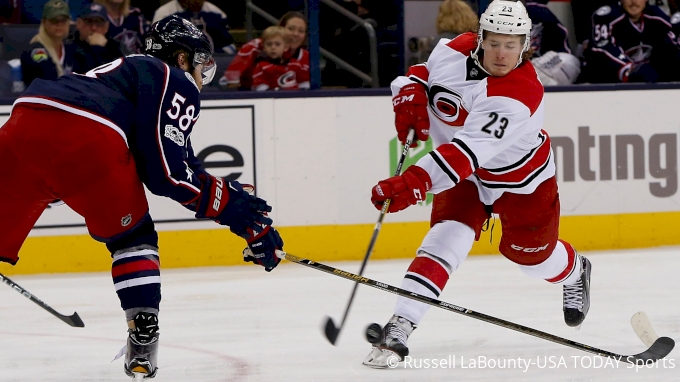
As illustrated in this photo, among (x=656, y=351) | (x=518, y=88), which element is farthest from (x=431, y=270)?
(x=656, y=351)

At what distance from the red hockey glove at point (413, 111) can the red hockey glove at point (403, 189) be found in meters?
0.46

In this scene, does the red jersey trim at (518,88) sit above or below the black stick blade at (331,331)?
above

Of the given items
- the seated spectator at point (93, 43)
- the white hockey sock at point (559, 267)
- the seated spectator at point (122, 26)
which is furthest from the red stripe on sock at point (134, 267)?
the seated spectator at point (122, 26)

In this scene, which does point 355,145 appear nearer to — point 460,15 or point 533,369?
point 460,15

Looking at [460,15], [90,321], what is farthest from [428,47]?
[90,321]

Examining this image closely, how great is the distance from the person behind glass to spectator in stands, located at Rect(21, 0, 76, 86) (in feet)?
2.79

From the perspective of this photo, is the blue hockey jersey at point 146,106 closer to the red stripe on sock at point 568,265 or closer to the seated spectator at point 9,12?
the red stripe on sock at point 568,265

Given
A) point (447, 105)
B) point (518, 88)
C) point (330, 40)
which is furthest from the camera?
point (330, 40)

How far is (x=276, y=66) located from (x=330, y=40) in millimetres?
562

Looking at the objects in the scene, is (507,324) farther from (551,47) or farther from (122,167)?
(551,47)

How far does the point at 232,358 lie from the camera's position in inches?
128

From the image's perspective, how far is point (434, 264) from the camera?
3146mm

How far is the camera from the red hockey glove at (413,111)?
3303mm

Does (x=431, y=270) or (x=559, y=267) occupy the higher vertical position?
(x=431, y=270)
